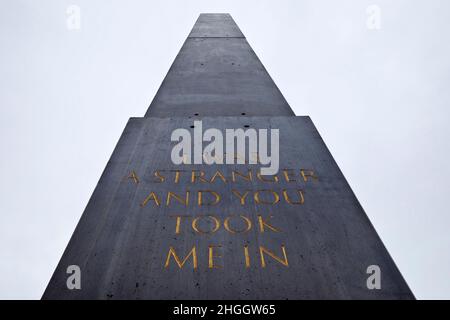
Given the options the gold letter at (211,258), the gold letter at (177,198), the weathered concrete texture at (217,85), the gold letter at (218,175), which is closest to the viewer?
the gold letter at (211,258)

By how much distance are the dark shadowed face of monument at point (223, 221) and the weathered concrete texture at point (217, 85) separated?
12 cm

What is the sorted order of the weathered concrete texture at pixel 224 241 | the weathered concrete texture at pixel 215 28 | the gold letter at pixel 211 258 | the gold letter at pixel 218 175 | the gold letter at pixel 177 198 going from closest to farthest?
the weathered concrete texture at pixel 224 241 → the gold letter at pixel 211 258 → the gold letter at pixel 177 198 → the gold letter at pixel 218 175 → the weathered concrete texture at pixel 215 28

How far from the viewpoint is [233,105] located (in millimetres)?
7926

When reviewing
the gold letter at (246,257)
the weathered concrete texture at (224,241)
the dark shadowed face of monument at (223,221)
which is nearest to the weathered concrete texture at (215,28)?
the dark shadowed face of monument at (223,221)

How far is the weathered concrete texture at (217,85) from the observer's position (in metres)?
7.79

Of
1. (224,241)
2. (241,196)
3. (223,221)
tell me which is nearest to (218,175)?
(241,196)

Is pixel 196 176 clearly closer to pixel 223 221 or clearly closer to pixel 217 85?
pixel 223 221

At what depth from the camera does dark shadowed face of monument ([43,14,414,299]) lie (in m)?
4.04

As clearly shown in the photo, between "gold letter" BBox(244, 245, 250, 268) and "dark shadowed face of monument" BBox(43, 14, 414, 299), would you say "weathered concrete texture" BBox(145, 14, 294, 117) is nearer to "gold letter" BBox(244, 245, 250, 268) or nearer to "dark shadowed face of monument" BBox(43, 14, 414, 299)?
"dark shadowed face of monument" BBox(43, 14, 414, 299)

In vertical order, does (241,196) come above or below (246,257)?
above

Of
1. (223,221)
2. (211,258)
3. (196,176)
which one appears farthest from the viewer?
(196,176)

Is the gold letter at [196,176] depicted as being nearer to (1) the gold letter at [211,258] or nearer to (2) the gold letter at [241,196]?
(2) the gold letter at [241,196]

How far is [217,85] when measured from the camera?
8.93 meters

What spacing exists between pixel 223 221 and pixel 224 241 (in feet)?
1.17
